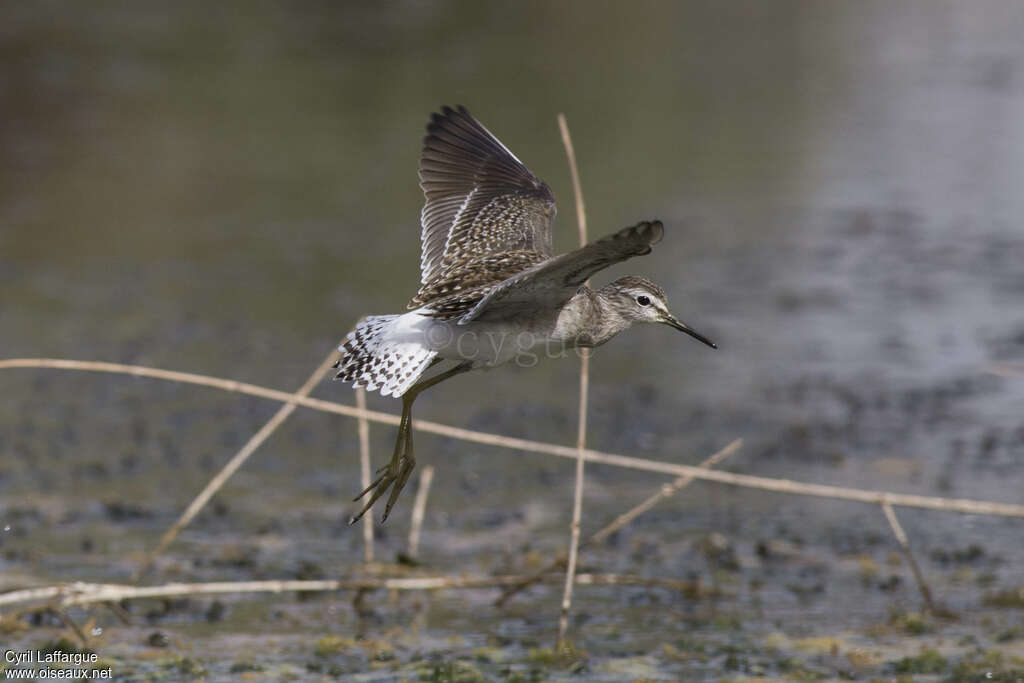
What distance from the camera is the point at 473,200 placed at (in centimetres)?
779

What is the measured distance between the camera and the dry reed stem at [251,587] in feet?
23.3

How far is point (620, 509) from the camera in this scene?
9.95m

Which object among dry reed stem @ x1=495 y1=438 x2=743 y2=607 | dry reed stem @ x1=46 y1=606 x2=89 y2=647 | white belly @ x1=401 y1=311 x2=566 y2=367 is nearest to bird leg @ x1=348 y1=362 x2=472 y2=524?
white belly @ x1=401 y1=311 x2=566 y2=367

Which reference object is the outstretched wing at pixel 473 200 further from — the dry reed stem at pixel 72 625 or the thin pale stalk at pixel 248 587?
the dry reed stem at pixel 72 625

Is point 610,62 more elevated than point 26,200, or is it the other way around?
point 610,62

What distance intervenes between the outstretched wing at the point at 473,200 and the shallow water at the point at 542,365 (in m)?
1.96

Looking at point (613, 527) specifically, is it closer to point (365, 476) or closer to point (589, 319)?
point (365, 476)

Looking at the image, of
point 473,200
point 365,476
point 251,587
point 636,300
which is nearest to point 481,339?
point 636,300

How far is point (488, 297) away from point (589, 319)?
0.72m

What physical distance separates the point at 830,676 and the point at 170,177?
12.1m

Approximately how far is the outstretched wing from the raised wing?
1.04 metres

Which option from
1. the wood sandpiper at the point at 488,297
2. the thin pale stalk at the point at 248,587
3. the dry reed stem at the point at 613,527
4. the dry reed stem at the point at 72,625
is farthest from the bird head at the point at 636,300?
the dry reed stem at the point at 72,625

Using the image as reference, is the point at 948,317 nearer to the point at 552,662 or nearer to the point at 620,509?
the point at 620,509

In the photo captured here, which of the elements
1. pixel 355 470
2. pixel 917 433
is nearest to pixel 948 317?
pixel 917 433
